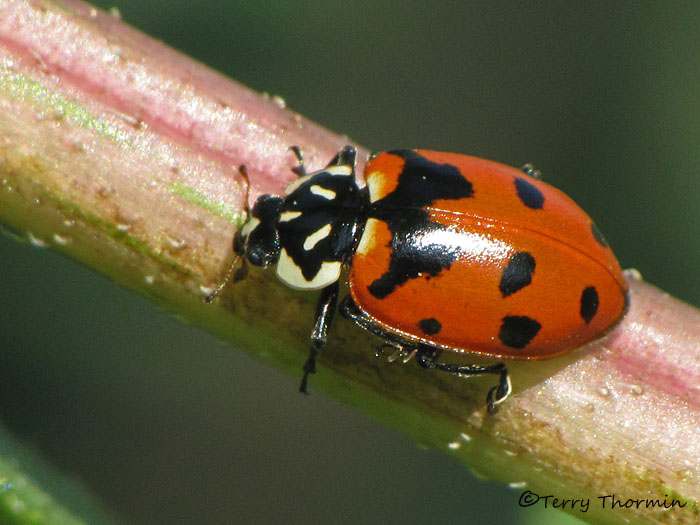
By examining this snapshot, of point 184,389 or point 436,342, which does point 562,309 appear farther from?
point 184,389

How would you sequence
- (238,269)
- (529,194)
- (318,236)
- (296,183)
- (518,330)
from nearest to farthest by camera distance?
(238,269), (518,330), (296,183), (529,194), (318,236)

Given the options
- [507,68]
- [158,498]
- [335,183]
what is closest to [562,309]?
[335,183]

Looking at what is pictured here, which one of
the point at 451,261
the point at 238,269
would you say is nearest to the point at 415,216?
the point at 451,261

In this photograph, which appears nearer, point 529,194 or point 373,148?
point 529,194

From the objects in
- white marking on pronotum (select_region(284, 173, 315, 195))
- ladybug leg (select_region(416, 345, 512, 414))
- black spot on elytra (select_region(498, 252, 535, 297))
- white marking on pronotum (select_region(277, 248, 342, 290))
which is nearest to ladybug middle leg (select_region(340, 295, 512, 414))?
ladybug leg (select_region(416, 345, 512, 414))

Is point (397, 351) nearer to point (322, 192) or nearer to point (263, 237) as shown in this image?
point (263, 237)

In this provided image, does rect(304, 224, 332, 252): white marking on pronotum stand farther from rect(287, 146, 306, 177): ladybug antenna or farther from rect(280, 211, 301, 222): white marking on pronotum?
rect(287, 146, 306, 177): ladybug antenna

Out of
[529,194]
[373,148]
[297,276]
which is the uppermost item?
[373,148]
